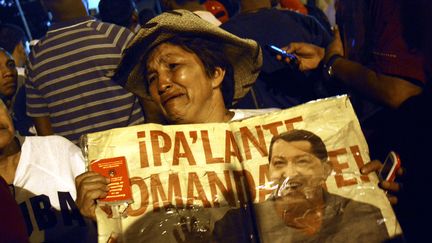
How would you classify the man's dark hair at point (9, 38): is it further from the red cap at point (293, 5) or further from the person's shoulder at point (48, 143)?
the person's shoulder at point (48, 143)

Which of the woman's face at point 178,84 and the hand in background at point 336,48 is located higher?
the woman's face at point 178,84

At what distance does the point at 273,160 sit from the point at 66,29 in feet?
6.49

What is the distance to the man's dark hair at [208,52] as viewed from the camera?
78.1 inches

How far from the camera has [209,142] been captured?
5.34ft

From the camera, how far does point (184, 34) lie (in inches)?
77.8

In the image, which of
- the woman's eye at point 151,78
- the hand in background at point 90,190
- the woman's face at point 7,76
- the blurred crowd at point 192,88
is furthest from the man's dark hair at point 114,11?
the hand in background at point 90,190

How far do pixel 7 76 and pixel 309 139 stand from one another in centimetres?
296

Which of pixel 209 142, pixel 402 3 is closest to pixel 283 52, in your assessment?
pixel 402 3

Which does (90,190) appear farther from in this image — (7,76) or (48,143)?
(7,76)

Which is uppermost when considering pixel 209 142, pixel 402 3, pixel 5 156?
pixel 402 3

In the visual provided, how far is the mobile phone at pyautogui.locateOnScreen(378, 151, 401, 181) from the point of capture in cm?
146

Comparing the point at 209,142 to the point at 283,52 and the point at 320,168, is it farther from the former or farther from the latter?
the point at 283,52

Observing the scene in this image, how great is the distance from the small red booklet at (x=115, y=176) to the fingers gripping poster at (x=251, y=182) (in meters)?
0.01

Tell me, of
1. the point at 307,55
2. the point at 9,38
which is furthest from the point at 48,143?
the point at 9,38
